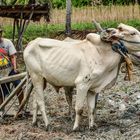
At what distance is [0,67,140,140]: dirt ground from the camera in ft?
30.4

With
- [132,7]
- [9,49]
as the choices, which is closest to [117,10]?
[132,7]

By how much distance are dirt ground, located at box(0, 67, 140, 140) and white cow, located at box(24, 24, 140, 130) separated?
289mm

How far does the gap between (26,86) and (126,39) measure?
91.2 inches

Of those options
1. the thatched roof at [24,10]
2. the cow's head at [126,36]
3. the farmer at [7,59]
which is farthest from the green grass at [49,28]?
the cow's head at [126,36]

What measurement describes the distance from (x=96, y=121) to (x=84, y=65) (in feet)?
4.31

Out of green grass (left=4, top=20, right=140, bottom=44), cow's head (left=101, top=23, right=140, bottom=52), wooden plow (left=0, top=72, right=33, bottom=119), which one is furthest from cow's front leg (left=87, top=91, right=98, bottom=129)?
green grass (left=4, top=20, right=140, bottom=44)

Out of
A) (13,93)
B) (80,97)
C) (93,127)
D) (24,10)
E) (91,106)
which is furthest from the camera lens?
(24,10)

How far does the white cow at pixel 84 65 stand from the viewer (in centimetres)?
959

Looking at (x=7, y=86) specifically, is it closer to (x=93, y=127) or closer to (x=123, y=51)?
(x=93, y=127)

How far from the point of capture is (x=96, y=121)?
34.2 feet

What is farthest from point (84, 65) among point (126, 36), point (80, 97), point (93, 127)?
point (93, 127)

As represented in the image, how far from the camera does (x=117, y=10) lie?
112 feet

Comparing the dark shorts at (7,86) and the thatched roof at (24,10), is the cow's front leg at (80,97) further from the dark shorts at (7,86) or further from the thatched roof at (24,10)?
the thatched roof at (24,10)

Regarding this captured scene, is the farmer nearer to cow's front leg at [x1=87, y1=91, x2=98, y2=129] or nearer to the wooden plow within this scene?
the wooden plow
